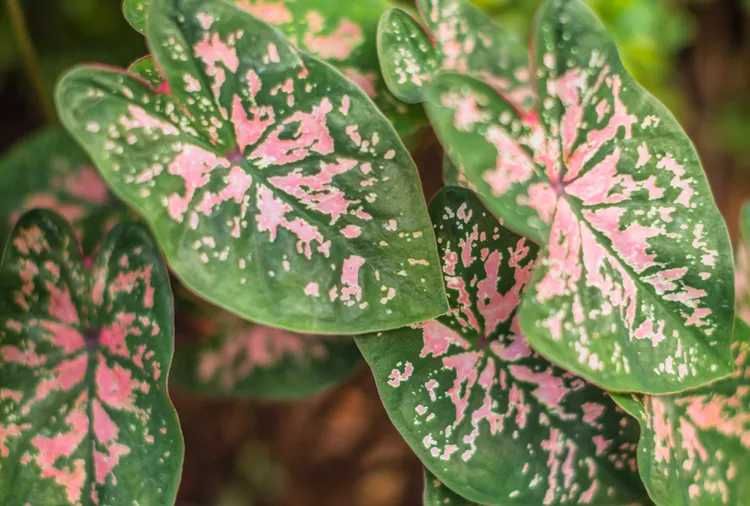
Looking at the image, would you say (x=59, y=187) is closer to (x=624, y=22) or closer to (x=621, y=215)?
(x=621, y=215)

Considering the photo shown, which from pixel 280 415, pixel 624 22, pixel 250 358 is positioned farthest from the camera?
pixel 280 415

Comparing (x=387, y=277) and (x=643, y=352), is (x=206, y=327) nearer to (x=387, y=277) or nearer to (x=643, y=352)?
(x=387, y=277)

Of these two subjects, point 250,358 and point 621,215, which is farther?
point 250,358

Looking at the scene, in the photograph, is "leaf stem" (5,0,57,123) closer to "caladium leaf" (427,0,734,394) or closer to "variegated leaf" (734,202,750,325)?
"caladium leaf" (427,0,734,394)

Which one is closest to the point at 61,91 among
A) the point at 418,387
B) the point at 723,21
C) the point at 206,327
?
the point at 418,387

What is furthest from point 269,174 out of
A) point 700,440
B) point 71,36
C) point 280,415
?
point 71,36

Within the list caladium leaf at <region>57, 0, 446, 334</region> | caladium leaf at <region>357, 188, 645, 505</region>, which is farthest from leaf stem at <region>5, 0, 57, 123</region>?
caladium leaf at <region>357, 188, 645, 505</region>

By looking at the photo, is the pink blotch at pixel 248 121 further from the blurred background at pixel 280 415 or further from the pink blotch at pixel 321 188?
the blurred background at pixel 280 415
